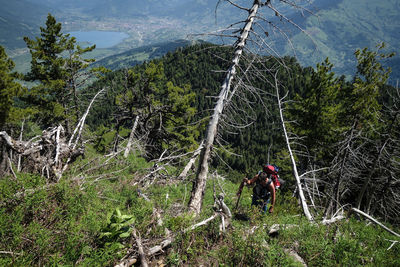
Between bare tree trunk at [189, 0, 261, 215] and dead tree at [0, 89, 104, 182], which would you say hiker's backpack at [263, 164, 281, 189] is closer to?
bare tree trunk at [189, 0, 261, 215]

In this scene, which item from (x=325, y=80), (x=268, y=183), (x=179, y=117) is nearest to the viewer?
(x=268, y=183)

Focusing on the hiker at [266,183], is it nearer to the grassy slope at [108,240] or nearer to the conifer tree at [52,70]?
the grassy slope at [108,240]

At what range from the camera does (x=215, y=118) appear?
482 cm

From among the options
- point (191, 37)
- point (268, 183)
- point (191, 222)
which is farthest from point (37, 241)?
point (268, 183)

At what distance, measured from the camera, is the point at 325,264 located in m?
3.28

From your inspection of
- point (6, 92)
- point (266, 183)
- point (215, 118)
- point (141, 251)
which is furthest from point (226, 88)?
point (6, 92)

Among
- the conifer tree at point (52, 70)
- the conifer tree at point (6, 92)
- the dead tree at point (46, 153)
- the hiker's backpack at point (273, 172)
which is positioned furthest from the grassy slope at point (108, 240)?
the conifer tree at point (52, 70)

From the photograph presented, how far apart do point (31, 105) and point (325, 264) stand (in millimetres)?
21008

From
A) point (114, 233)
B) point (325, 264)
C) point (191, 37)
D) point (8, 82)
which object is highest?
point (191, 37)

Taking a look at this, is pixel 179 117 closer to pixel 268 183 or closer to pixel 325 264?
pixel 268 183

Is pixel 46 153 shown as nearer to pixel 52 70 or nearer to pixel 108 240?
pixel 108 240

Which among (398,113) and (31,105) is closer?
(398,113)

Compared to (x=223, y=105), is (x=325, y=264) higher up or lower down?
lower down

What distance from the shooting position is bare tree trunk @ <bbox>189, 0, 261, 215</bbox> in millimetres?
4742
